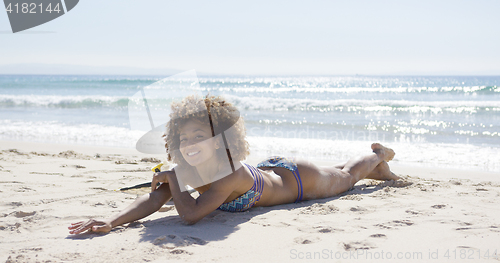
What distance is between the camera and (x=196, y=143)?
3.04m

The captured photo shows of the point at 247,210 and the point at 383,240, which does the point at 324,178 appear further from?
the point at 383,240

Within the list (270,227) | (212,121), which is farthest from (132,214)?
(270,227)

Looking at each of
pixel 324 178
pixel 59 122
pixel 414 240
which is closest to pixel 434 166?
pixel 324 178

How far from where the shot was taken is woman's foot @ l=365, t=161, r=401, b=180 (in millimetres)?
4555

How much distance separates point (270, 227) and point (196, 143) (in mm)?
868

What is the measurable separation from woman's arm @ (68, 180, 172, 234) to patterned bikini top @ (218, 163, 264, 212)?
1.80ft

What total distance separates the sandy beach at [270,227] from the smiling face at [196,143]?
52cm

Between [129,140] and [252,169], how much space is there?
19.6ft

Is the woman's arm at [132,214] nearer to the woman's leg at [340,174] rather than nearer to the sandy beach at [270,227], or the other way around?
the sandy beach at [270,227]

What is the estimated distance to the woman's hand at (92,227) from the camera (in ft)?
9.14

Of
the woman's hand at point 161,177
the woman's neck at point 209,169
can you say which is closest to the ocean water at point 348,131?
the woman's neck at point 209,169

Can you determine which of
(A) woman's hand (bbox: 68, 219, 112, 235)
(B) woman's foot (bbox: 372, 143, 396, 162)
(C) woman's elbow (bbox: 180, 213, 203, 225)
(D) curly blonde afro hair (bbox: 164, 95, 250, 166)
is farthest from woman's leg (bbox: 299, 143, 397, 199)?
(A) woman's hand (bbox: 68, 219, 112, 235)

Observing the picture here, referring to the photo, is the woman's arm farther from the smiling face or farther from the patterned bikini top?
the patterned bikini top

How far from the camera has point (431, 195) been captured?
3.97 meters
